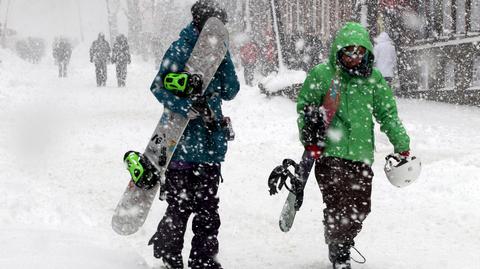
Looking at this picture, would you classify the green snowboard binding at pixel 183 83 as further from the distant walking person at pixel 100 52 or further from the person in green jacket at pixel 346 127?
the distant walking person at pixel 100 52

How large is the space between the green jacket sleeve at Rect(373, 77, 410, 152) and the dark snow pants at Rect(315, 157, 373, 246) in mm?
266

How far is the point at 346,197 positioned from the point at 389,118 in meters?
→ 0.61

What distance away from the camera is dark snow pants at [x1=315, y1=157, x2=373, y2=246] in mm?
4512

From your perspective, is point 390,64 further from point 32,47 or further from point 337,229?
point 32,47

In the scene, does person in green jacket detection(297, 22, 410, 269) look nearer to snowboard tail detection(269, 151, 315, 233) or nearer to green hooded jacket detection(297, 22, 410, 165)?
green hooded jacket detection(297, 22, 410, 165)

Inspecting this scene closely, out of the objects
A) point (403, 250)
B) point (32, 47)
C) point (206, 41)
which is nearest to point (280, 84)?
point (403, 250)

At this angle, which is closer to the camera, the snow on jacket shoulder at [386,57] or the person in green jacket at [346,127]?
the person in green jacket at [346,127]

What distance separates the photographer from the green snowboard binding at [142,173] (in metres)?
4.22

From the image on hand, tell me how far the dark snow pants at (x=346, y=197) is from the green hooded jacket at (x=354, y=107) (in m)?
0.07

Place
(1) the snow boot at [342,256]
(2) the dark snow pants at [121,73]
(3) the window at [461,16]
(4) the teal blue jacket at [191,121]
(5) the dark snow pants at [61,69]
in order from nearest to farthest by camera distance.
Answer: (4) the teal blue jacket at [191,121] → (1) the snow boot at [342,256] → (3) the window at [461,16] → (2) the dark snow pants at [121,73] → (5) the dark snow pants at [61,69]

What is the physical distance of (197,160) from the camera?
4195 millimetres

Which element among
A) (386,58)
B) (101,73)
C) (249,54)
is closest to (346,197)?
(386,58)

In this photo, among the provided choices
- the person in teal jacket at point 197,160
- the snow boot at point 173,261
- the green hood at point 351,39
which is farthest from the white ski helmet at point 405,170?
the snow boot at point 173,261

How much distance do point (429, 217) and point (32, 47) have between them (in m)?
51.5
